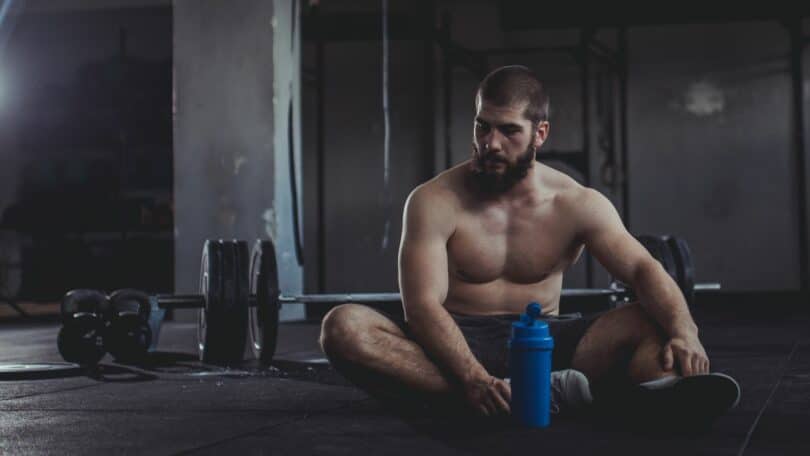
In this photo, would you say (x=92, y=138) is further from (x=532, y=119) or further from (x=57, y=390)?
(x=532, y=119)

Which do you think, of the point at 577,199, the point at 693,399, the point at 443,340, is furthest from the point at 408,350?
the point at 693,399

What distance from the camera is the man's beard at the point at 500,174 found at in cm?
215

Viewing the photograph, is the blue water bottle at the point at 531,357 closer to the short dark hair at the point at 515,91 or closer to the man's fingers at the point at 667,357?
the man's fingers at the point at 667,357

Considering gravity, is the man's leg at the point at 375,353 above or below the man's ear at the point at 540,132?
below

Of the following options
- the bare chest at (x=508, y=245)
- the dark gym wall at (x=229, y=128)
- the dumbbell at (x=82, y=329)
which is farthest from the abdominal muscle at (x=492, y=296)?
the dark gym wall at (x=229, y=128)

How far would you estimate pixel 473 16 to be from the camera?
8531mm

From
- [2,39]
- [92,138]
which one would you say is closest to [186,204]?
[92,138]

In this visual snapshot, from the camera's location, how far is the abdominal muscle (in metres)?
2.34

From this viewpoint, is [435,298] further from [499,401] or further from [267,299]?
[267,299]

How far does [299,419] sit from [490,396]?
0.50m

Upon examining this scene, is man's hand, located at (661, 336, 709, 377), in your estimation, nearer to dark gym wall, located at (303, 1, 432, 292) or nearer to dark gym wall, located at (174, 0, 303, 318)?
dark gym wall, located at (174, 0, 303, 318)

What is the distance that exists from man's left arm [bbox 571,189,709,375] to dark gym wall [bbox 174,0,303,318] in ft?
11.9

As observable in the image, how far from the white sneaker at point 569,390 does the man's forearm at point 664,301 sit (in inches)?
7.9

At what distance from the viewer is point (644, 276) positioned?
7.07 ft
